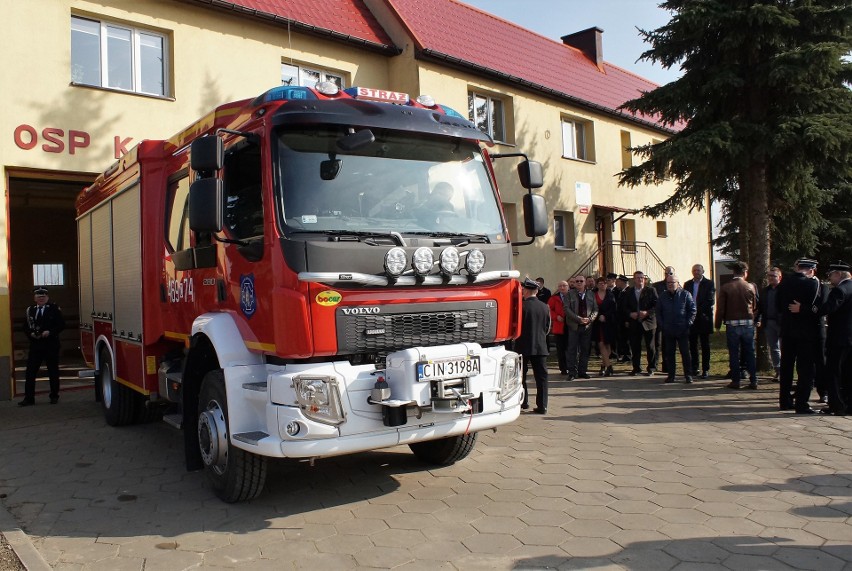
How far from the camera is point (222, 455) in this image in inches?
201

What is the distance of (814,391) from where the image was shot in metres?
9.41

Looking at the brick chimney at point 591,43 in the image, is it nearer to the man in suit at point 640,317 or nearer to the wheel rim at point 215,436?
the man in suit at point 640,317

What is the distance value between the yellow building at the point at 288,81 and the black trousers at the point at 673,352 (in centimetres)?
604

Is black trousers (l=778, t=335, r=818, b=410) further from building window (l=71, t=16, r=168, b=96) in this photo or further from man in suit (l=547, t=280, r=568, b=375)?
building window (l=71, t=16, r=168, b=96)

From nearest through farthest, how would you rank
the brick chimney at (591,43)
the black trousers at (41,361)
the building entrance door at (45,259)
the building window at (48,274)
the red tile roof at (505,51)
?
the black trousers at (41,361) < the red tile roof at (505,51) < the building entrance door at (45,259) < the building window at (48,274) < the brick chimney at (591,43)

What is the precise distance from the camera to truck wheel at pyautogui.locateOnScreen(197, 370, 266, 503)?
16.2 feet

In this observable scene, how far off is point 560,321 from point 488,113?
726 cm

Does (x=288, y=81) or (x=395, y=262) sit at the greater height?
(x=288, y=81)

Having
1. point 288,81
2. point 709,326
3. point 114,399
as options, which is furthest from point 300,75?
point 709,326

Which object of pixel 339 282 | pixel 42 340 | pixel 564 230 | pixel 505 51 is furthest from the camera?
pixel 564 230

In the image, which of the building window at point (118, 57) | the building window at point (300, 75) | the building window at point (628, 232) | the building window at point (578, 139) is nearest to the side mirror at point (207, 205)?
the building window at point (118, 57)

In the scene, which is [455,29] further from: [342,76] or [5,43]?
[5,43]

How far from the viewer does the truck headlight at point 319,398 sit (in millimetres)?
4418

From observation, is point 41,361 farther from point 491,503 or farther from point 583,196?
point 583,196
